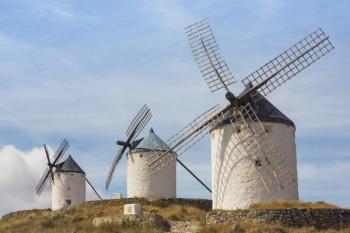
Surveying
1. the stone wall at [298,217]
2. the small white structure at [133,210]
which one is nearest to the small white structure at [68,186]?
the small white structure at [133,210]

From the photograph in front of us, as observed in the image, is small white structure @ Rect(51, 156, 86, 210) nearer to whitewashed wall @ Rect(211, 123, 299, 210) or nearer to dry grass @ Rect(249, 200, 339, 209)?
whitewashed wall @ Rect(211, 123, 299, 210)

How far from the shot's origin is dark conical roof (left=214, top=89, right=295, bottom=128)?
77.1ft

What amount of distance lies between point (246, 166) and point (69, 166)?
829 inches

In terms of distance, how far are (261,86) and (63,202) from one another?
2092 cm

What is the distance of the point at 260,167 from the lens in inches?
906

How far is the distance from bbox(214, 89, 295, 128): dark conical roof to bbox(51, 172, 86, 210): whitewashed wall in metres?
19.2

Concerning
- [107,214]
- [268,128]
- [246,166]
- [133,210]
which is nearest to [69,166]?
[107,214]

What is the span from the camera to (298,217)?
20.8 meters

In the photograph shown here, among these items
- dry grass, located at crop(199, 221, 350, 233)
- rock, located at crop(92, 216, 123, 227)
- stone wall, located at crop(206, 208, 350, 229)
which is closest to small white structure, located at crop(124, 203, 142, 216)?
rock, located at crop(92, 216, 123, 227)

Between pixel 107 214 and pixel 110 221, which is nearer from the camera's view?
pixel 110 221

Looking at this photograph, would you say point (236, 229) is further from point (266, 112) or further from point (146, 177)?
point (146, 177)

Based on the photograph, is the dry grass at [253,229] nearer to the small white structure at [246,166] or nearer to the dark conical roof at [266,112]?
the small white structure at [246,166]

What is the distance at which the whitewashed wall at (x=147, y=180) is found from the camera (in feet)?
113

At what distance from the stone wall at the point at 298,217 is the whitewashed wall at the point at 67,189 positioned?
2119cm
